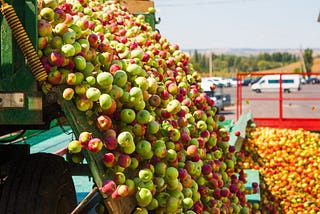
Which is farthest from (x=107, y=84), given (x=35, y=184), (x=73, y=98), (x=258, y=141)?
(x=258, y=141)

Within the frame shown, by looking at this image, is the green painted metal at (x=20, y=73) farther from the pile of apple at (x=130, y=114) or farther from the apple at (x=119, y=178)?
the apple at (x=119, y=178)

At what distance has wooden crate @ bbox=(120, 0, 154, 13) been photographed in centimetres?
612

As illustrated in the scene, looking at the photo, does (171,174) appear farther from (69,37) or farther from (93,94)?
(69,37)

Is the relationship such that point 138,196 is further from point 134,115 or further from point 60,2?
point 60,2

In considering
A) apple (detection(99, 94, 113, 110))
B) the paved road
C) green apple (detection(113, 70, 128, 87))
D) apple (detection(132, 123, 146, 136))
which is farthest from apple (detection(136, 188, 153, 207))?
the paved road

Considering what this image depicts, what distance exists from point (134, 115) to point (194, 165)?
0.74m

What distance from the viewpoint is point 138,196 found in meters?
3.22

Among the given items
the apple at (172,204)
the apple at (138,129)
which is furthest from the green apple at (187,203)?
the apple at (138,129)

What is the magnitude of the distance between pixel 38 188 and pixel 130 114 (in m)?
0.68

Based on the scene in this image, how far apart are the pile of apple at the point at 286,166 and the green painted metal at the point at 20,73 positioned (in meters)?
4.39

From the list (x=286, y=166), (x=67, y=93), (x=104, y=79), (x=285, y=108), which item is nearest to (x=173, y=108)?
(x=104, y=79)

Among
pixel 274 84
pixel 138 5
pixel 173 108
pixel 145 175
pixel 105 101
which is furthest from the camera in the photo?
pixel 274 84

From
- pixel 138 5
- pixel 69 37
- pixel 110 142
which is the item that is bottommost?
pixel 110 142

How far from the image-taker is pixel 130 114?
10.9 feet
